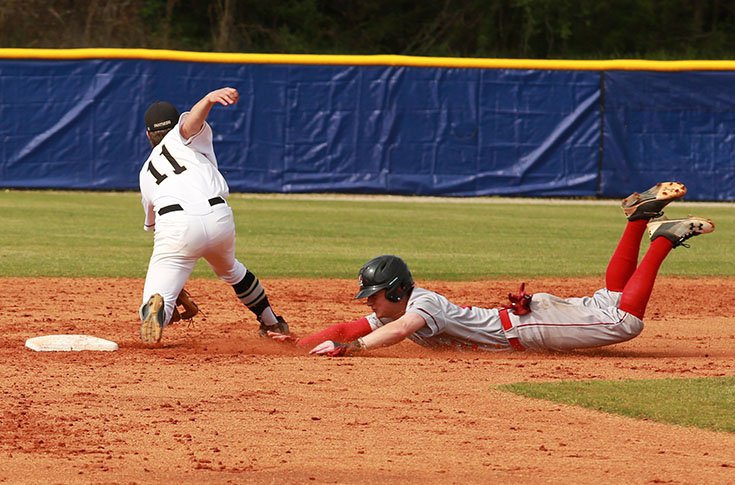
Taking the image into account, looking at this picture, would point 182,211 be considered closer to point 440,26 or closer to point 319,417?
point 319,417

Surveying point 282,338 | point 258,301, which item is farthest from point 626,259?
point 258,301

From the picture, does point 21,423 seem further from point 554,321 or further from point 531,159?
point 531,159

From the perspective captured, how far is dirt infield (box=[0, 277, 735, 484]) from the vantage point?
379 cm

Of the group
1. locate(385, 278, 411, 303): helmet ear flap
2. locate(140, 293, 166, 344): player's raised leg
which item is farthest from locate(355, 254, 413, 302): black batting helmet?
locate(140, 293, 166, 344): player's raised leg

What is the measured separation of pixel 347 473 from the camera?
12.3 ft

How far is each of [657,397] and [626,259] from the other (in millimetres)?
1409

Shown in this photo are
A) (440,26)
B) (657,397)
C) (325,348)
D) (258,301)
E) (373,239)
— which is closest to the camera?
(657,397)

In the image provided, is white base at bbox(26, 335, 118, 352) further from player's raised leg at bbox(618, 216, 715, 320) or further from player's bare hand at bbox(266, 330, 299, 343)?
player's raised leg at bbox(618, 216, 715, 320)

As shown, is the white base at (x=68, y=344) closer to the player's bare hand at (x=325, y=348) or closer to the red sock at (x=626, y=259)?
the player's bare hand at (x=325, y=348)

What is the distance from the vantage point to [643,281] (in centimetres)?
598

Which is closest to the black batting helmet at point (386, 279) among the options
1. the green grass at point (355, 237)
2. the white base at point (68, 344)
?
the white base at point (68, 344)

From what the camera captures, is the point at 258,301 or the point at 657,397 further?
the point at 258,301

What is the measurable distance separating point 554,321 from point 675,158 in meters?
14.2

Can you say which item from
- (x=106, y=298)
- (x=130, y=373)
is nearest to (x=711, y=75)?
(x=106, y=298)
